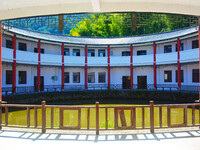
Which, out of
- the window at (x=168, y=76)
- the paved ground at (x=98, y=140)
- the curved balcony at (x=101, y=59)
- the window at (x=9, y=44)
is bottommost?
the paved ground at (x=98, y=140)

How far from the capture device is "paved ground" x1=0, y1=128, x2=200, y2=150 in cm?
435

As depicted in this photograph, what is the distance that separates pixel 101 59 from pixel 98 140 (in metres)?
18.2

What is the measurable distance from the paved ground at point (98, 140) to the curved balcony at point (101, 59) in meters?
13.2

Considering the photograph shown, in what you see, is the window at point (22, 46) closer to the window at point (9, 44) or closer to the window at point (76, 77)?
the window at point (9, 44)

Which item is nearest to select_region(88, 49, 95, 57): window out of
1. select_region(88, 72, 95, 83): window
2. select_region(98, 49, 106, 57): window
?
select_region(98, 49, 106, 57): window

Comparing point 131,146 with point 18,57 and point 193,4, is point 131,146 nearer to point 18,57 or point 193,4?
point 193,4

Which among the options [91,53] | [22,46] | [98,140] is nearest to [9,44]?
[22,46]

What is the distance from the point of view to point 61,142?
15.2ft

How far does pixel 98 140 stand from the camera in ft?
15.7

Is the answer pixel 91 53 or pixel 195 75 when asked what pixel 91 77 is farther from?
pixel 195 75

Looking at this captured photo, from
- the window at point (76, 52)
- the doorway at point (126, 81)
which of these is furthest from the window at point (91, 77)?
the doorway at point (126, 81)

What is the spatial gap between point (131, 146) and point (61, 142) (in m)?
1.97

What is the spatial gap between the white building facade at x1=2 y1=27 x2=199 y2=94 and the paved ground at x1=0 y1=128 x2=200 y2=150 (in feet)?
42.5

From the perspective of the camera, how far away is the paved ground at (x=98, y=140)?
14.3 ft
